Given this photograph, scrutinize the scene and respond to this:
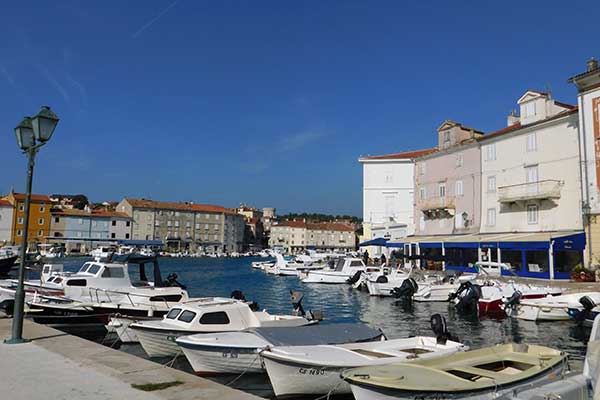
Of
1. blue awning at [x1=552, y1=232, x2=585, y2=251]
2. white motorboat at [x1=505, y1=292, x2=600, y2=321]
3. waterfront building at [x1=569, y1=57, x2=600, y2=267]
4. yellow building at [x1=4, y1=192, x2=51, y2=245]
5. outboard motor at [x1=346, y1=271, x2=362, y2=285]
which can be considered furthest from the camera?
yellow building at [x1=4, y1=192, x2=51, y2=245]

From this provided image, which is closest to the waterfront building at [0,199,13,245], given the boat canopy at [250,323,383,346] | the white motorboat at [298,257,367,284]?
the white motorboat at [298,257,367,284]

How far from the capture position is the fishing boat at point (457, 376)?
754 centimetres

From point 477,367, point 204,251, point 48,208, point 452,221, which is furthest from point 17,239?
point 477,367

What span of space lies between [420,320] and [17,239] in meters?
112

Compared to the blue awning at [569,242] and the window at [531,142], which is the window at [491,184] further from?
the blue awning at [569,242]

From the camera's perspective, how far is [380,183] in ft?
212

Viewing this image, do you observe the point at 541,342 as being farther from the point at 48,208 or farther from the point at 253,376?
the point at 48,208

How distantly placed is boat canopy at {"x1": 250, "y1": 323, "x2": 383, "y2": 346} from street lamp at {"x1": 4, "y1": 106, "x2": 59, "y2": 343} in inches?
222

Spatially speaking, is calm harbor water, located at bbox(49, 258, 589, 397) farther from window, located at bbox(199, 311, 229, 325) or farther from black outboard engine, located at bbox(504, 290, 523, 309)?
window, located at bbox(199, 311, 229, 325)

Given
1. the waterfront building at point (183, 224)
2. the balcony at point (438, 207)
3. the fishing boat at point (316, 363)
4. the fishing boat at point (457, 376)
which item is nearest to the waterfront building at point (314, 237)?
the waterfront building at point (183, 224)

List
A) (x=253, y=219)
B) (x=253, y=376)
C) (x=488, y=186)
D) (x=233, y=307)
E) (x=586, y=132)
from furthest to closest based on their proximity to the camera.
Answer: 1. (x=253, y=219)
2. (x=488, y=186)
3. (x=586, y=132)
4. (x=233, y=307)
5. (x=253, y=376)

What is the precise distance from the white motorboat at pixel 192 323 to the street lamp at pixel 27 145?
4.09m

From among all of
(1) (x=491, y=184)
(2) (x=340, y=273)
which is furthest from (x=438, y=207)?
(2) (x=340, y=273)

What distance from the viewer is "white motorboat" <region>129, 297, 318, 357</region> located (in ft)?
46.8
